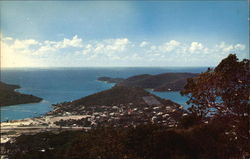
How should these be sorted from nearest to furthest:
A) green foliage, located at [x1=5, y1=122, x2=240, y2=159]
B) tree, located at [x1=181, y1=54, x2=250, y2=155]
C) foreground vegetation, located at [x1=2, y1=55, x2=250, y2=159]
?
tree, located at [x1=181, y1=54, x2=250, y2=155] → foreground vegetation, located at [x1=2, y1=55, x2=250, y2=159] → green foliage, located at [x1=5, y1=122, x2=240, y2=159]

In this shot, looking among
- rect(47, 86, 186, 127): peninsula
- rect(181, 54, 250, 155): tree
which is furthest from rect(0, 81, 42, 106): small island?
rect(181, 54, 250, 155): tree

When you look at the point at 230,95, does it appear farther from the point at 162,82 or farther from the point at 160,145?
the point at 162,82

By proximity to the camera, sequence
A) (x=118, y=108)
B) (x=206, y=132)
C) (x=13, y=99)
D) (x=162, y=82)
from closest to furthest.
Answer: (x=206, y=132) < (x=118, y=108) < (x=13, y=99) < (x=162, y=82)

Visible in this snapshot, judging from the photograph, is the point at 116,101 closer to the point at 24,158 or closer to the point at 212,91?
the point at 24,158

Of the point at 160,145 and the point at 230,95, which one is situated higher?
the point at 230,95

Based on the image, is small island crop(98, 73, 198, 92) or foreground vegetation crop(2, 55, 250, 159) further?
small island crop(98, 73, 198, 92)

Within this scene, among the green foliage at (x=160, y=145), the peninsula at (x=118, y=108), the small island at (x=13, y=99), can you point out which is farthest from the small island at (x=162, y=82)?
the green foliage at (x=160, y=145)

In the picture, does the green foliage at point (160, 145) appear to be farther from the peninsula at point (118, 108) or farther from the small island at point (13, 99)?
the small island at point (13, 99)

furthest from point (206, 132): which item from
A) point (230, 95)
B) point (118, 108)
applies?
point (118, 108)

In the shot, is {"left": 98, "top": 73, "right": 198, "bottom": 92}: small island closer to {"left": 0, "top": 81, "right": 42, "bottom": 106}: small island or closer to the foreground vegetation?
{"left": 0, "top": 81, "right": 42, "bottom": 106}: small island
